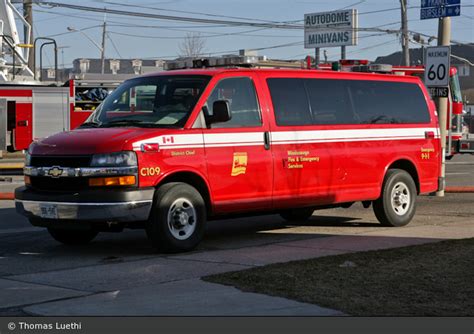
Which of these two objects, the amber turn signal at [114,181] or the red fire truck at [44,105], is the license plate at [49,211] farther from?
the red fire truck at [44,105]

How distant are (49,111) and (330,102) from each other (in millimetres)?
14115

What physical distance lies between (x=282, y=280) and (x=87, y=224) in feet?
8.36

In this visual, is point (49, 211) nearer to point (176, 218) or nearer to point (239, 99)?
point (176, 218)

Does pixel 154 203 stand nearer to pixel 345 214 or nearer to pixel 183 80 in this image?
pixel 183 80

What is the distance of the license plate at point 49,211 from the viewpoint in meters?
9.48

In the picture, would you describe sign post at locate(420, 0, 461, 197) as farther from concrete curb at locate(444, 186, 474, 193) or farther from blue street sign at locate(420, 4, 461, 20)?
concrete curb at locate(444, 186, 474, 193)

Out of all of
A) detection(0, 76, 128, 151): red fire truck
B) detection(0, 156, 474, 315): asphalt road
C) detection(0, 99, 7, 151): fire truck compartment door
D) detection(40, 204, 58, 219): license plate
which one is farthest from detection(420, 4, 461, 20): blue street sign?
detection(0, 76, 128, 151): red fire truck

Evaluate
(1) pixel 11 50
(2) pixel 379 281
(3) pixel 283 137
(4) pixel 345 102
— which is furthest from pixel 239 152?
(1) pixel 11 50

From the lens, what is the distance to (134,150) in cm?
930

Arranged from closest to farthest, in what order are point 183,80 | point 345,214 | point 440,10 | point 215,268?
point 215,268 < point 183,80 < point 345,214 < point 440,10

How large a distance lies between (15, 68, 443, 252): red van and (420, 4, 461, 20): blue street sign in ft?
14.7

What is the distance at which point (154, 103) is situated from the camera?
33.4 feet

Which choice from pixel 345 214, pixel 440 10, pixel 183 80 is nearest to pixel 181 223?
pixel 183 80

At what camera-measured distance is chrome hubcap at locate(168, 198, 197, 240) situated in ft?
31.7
